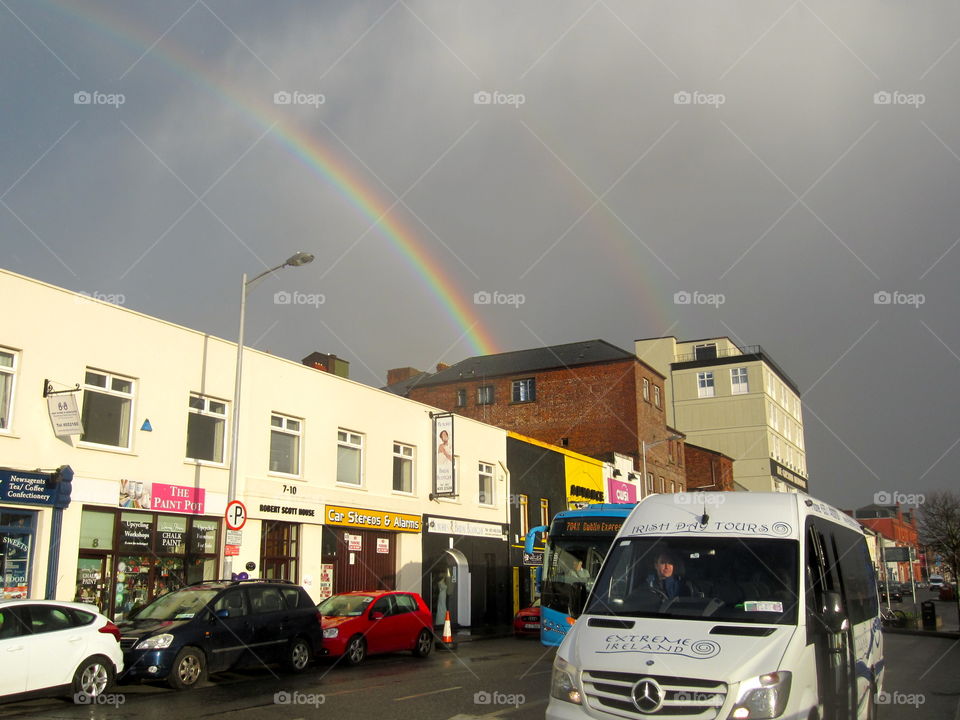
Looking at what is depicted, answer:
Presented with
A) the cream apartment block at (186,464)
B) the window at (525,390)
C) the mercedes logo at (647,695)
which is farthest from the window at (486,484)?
the mercedes logo at (647,695)

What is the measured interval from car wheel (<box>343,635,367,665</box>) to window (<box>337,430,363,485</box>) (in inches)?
314

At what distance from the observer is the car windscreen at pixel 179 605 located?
1488 cm

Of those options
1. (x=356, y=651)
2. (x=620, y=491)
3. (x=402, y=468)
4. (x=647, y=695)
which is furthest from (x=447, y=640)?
(x=620, y=491)

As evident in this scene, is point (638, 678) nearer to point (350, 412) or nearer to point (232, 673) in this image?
point (232, 673)

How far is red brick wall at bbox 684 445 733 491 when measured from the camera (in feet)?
220

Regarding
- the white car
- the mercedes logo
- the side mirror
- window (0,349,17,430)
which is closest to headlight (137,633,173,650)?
the white car

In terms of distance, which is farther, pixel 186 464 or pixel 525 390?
pixel 525 390

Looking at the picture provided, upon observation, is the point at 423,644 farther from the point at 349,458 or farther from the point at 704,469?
the point at 704,469

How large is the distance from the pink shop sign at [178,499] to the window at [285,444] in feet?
9.49

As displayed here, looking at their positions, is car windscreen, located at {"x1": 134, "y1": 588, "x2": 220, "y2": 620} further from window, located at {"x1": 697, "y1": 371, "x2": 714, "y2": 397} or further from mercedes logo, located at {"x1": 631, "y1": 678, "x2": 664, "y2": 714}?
window, located at {"x1": 697, "y1": 371, "x2": 714, "y2": 397}

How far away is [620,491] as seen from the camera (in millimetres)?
47688

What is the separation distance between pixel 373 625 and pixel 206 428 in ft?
22.2

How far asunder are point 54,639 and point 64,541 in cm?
610

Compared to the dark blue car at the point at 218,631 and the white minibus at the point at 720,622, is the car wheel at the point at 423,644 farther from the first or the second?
the white minibus at the point at 720,622
